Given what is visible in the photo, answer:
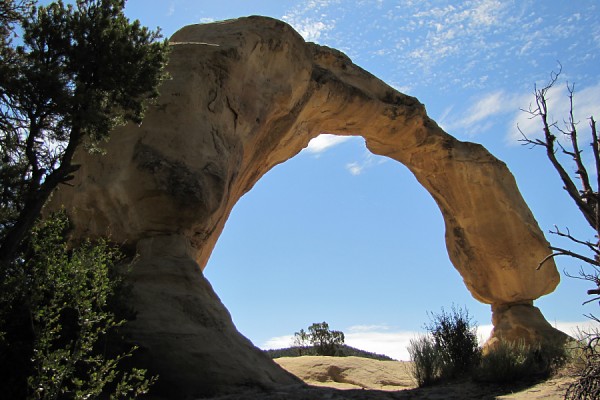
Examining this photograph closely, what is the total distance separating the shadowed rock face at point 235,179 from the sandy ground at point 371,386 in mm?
573

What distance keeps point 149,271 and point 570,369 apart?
622 centimetres

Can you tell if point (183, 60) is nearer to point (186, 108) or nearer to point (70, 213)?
point (186, 108)

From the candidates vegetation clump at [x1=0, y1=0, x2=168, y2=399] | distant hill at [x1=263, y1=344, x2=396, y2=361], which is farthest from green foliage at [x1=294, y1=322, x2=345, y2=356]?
vegetation clump at [x1=0, y1=0, x2=168, y2=399]

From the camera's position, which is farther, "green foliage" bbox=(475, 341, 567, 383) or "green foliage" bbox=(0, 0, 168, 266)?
"green foliage" bbox=(475, 341, 567, 383)

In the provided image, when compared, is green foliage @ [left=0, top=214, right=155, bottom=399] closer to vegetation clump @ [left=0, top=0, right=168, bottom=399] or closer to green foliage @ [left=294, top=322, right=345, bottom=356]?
vegetation clump @ [left=0, top=0, right=168, bottom=399]

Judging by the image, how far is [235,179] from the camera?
9.16 metres

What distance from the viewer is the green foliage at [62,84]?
553 centimetres

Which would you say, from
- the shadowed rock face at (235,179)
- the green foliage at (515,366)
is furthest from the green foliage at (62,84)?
the green foliage at (515,366)

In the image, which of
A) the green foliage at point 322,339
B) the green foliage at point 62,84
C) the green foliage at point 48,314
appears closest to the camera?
the green foliage at point 48,314

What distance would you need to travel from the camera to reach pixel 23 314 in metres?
4.59

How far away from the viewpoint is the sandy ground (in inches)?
231

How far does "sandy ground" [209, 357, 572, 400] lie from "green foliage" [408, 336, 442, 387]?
29cm

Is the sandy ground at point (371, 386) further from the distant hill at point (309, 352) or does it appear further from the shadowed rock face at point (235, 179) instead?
the distant hill at point (309, 352)

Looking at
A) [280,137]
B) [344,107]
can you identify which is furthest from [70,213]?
[344,107]
